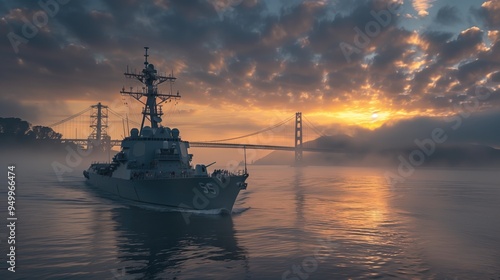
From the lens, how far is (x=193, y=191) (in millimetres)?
23516

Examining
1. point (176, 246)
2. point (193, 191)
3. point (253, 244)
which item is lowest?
point (253, 244)

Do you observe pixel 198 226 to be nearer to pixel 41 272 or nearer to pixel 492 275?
pixel 41 272

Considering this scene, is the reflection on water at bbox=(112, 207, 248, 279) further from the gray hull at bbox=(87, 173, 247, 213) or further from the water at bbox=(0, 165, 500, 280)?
the gray hull at bbox=(87, 173, 247, 213)

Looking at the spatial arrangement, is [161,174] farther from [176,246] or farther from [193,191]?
[176,246]

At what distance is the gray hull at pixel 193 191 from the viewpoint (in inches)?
908

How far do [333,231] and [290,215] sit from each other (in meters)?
5.84

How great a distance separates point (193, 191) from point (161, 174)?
4.42 meters

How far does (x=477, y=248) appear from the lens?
16.2 m

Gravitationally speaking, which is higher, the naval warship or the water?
the naval warship

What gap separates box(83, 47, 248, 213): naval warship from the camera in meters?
23.5

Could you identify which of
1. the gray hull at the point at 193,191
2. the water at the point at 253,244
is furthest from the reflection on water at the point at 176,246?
the gray hull at the point at 193,191

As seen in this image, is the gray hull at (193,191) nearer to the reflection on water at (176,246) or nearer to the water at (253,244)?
the water at (253,244)

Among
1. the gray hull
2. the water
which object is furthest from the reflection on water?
the gray hull

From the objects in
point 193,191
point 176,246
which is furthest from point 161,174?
point 176,246
